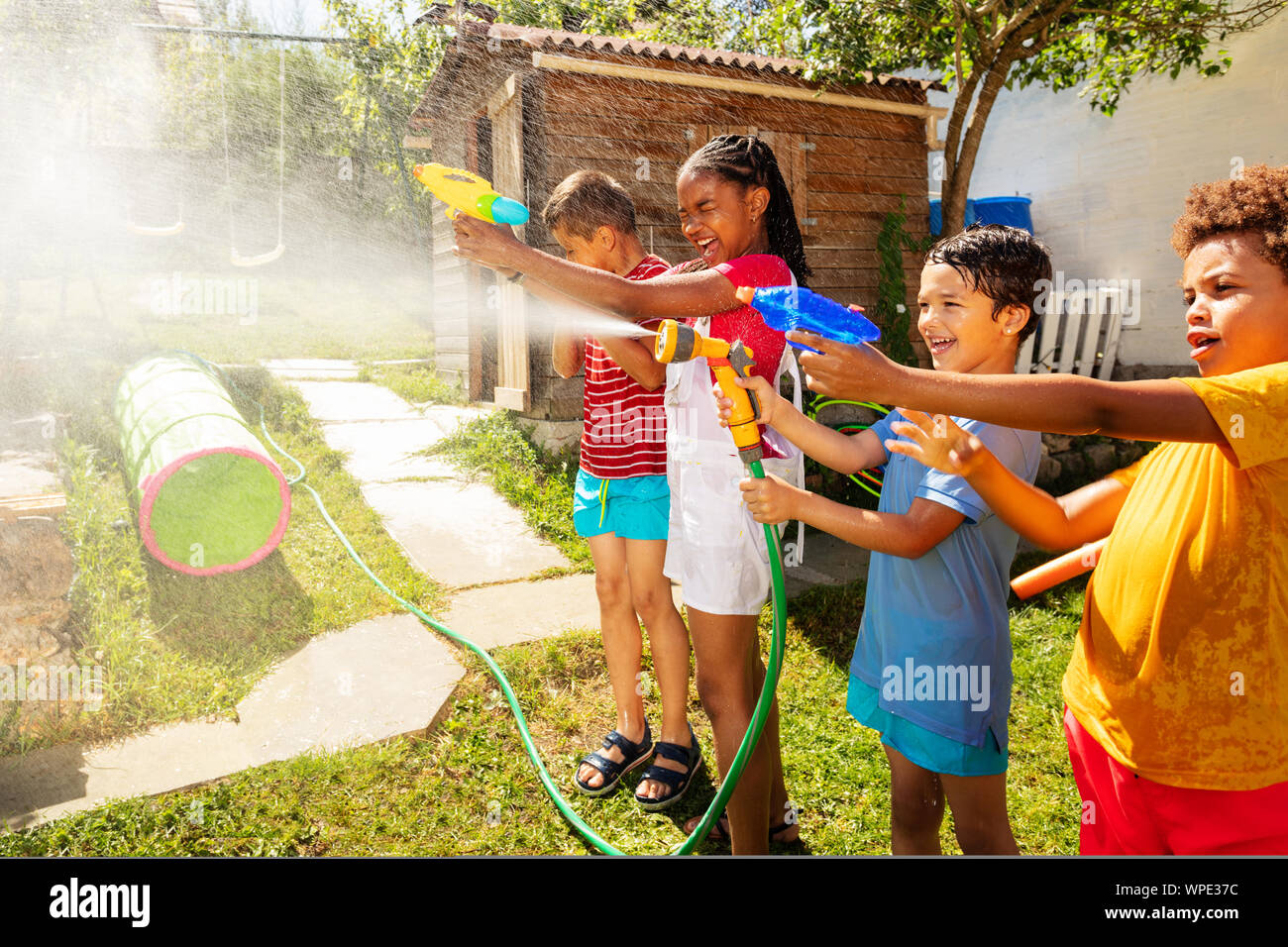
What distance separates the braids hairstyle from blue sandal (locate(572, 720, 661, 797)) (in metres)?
1.54

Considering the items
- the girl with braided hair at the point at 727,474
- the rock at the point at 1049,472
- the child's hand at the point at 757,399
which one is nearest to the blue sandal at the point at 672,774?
the girl with braided hair at the point at 727,474

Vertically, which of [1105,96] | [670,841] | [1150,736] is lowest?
[670,841]

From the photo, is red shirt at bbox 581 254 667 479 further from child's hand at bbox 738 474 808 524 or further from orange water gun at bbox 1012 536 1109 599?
orange water gun at bbox 1012 536 1109 599

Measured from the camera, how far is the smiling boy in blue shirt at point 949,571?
1.42 m

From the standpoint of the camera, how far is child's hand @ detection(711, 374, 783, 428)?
1.45 meters

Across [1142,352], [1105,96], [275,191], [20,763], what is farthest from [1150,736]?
[275,191]

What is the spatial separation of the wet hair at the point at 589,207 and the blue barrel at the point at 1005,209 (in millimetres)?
7931

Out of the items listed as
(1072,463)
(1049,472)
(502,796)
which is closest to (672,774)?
(502,796)

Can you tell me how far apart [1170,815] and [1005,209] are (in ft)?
29.9

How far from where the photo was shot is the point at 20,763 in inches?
95.7

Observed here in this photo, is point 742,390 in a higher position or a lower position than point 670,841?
higher

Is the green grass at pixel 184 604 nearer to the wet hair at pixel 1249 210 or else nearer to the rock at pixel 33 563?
the rock at pixel 33 563
